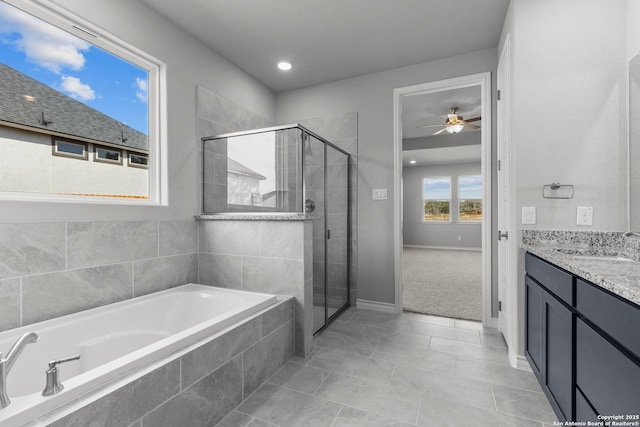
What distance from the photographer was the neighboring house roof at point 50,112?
160 cm

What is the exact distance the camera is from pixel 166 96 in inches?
92.2

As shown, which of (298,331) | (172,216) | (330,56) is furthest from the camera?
(330,56)

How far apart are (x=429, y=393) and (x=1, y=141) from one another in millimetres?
2749

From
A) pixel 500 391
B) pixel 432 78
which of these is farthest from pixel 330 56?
pixel 500 391

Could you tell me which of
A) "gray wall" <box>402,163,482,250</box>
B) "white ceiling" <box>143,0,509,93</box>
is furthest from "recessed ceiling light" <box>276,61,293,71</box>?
"gray wall" <box>402,163,482,250</box>

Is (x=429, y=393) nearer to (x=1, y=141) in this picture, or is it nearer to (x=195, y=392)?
(x=195, y=392)

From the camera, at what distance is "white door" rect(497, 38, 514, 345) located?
7.35 feet

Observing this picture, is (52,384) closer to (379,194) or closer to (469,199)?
(379,194)

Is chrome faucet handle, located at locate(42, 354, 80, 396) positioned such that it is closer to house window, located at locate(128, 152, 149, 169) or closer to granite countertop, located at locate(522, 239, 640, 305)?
house window, located at locate(128, 152, 149, 169)

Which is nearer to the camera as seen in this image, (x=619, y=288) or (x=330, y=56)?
(x=619, y=288)

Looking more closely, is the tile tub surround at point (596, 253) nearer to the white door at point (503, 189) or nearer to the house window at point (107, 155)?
the white door at point (503, 189)

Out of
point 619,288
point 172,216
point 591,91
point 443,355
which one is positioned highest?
point 591,91

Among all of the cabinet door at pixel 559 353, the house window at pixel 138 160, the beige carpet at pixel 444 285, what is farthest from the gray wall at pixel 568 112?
the house window at pixel 138 160

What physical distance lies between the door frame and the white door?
130mm
